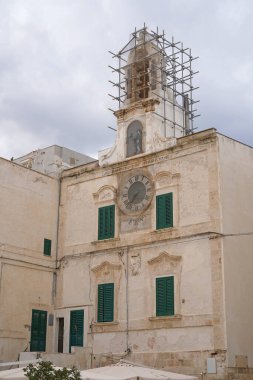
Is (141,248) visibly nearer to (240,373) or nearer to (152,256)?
(152,256)

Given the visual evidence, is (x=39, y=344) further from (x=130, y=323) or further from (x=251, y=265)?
(x=251, y=265)

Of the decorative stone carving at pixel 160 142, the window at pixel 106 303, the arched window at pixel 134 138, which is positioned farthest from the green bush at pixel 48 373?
the arched window at pixel 134 138

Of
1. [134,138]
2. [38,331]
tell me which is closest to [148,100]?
[134,138]

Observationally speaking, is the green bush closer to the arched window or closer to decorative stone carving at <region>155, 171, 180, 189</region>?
decorative stone carving at <region>155, 171, 180, 189</region>

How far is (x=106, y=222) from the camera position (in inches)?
990

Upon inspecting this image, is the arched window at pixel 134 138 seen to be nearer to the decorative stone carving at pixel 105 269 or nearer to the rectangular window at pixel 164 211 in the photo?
the rectangular window at pixel 164 211

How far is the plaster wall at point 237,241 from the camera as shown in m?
20.6

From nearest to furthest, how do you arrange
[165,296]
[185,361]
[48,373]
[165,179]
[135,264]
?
1. [48,373]
2. [185,361]
3. [165,296]
4. [135,264]
5. [165,179]

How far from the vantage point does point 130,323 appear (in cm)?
2295

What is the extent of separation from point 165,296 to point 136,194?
4448mm

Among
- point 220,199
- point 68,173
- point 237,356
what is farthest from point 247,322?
point 68,173

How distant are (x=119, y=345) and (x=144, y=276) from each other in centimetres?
278

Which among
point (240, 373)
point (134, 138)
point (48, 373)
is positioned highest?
point (134, 138)

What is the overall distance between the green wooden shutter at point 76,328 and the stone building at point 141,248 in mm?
45
